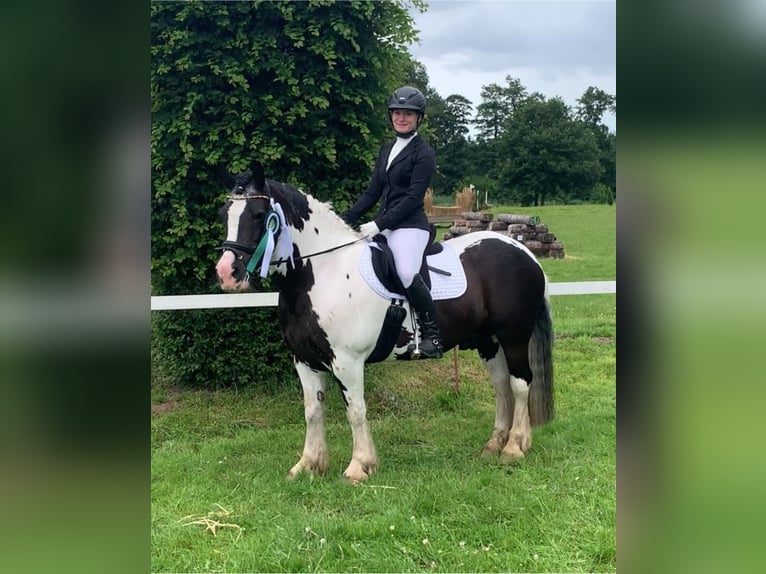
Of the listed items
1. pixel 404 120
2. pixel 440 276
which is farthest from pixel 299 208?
pixel 440 276

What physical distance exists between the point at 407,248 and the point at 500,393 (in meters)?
1.56

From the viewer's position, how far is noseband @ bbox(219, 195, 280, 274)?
3350 millimetres

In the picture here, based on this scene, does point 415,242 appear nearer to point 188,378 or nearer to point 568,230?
point 188,378

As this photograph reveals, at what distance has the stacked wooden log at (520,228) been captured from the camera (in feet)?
28.8

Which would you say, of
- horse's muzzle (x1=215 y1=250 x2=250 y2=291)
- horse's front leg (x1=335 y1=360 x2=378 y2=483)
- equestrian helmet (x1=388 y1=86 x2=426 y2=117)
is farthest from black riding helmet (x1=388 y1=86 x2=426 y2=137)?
horse's front leg (x1=335 y1=360 x2=378 y2=483)

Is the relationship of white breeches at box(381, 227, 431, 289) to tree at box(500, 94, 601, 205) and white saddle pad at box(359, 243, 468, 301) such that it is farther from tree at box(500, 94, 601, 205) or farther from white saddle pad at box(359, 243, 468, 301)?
tree at box(500, 94, 601, 205)

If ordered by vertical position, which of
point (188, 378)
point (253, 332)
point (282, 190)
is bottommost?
point (188, 378)

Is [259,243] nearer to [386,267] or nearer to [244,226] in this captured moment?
[244,226]

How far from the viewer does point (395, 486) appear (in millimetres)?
3781

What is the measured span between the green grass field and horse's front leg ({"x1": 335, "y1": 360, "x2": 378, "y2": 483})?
10cm
